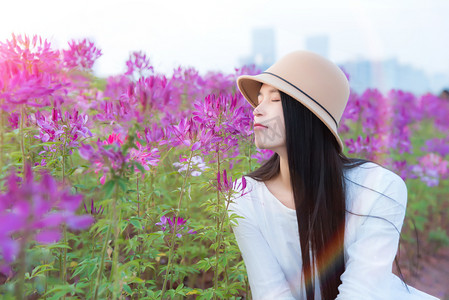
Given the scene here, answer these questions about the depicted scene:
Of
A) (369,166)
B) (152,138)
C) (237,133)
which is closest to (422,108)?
(369,166)

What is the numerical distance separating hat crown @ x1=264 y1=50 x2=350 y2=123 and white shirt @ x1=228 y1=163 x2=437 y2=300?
388mm

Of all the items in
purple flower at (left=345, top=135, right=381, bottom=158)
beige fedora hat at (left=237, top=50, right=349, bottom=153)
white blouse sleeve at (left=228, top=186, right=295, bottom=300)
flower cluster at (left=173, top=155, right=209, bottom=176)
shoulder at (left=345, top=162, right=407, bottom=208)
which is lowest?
white blouse sleeve at (left=228, top=186, right=295, bottom=300)

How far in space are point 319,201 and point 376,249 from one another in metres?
0.31

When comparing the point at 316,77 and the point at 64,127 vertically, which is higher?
the point at 316,77

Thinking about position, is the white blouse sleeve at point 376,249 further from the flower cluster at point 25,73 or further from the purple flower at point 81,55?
the purple flower at point 81,55

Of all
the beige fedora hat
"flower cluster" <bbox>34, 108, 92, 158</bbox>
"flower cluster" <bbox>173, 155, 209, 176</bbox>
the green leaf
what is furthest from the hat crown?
the green leaf

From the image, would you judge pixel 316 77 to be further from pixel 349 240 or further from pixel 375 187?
pixel 349 240

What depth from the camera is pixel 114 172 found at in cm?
104

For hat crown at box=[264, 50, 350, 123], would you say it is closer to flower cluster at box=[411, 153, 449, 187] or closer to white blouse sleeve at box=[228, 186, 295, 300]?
white blouse sleeve at box=[228, 186, 295, 300]

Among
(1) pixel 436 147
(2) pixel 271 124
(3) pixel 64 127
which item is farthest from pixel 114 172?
(1) pixel 436 147

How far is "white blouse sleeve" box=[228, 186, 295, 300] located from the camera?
1817 millimetres

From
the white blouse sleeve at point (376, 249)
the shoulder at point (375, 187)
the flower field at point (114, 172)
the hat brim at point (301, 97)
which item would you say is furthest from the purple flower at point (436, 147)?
the hat brim at point (301, 97)

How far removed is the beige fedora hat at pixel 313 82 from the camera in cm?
178

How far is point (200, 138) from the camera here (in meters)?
1.53
